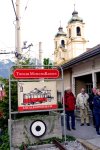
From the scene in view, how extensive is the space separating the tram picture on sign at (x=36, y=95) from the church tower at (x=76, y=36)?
6487 centimetres

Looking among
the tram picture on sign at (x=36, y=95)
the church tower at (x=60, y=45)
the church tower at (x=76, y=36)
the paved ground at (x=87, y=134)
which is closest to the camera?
the paved ground at (x=87, y=134)

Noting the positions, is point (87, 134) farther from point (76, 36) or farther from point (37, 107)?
point (76, 36)

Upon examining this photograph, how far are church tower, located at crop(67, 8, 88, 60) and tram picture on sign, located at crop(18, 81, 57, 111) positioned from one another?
213ft

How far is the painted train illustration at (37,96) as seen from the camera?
34.0ft

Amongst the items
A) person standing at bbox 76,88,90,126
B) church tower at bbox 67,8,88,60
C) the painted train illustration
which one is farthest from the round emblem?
church tower at bbox 67,8,88,60

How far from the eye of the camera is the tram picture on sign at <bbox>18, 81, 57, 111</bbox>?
33.9ft

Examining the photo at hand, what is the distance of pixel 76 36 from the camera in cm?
7588

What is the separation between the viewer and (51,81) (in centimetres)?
1081

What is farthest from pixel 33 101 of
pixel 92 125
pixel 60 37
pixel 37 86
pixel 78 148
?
pixel 60 37

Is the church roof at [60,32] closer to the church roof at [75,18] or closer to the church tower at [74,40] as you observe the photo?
the church tower at [74,40]

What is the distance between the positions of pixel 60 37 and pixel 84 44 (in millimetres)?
10323

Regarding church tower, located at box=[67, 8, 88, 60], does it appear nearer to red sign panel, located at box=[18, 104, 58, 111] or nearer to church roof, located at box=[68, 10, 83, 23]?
church roof, located at box=[68, 10, 83, 23]

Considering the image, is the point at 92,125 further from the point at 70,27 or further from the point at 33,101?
the point at 70,27

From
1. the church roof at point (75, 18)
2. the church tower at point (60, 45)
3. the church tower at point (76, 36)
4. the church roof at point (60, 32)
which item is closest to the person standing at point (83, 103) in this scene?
the church tower at point (76, 36)
